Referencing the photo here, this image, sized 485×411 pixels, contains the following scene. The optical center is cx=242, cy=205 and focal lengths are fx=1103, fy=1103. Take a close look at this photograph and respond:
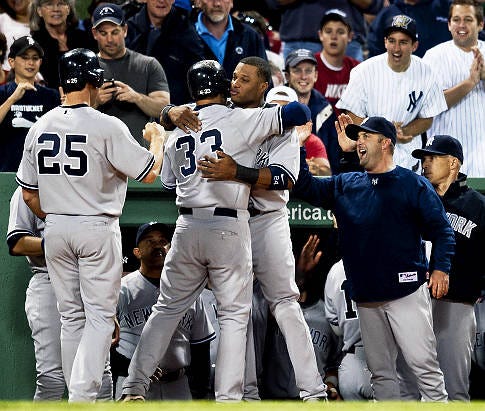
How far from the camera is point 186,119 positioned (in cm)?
642

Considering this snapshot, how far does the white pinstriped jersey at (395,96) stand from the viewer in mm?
8398

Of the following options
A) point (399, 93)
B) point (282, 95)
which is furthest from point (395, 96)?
point (282, 95)

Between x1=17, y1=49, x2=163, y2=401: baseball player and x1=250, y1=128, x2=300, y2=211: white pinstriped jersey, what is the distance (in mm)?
801

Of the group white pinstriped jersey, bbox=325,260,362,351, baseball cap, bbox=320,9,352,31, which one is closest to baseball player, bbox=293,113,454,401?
white pinstriped jersey, bbox=325,260,362,351

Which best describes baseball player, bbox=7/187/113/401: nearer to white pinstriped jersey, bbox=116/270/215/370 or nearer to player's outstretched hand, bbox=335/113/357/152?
white pinstriped jersey, bbox=116/270/215/370

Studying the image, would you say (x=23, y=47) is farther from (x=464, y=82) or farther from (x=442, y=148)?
(x=464, y=82)

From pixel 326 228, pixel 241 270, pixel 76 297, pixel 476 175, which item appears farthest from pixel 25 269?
pixel 476 175

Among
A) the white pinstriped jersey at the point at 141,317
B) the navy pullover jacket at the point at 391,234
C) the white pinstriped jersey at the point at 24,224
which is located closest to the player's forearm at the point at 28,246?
the white pinstriped jersey at the point at 24,224

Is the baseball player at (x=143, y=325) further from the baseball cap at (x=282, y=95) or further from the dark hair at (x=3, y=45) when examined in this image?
the dark hair at (x=3, y=45)

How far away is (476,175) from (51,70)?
11.6ft

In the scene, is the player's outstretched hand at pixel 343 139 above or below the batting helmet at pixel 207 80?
below

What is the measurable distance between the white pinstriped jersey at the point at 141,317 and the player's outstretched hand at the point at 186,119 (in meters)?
1.42

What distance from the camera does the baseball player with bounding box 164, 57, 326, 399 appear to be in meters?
6.38

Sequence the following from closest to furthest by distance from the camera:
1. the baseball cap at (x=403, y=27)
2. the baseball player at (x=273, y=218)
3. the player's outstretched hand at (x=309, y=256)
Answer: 1. the baseball player at (x=273, y=218)
2. the player's outstretched hand at (x=309, y=256)
3. the baseball cap at (x=403, y=27)
